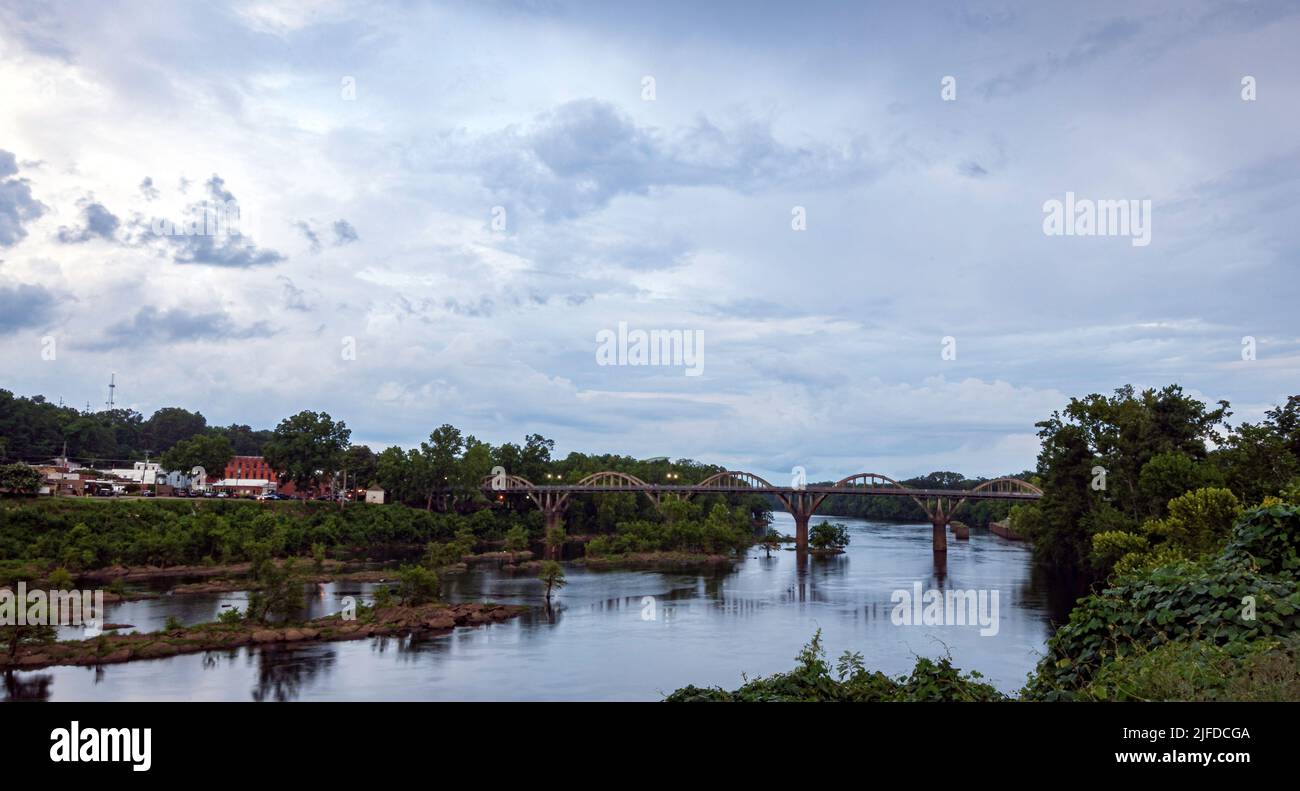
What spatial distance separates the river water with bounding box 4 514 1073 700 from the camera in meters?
26.0

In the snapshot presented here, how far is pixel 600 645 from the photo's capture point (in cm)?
3369

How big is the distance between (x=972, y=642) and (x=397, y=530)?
2173 inches

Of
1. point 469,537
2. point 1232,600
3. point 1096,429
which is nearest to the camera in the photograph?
point 1232,600

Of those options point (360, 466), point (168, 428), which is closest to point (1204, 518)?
point (360, 466)

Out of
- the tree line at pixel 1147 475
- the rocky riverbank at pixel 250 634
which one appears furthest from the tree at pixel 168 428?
the tree line at pixel 1147 475

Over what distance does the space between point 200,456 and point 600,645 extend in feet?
213

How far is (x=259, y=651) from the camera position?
102 ft

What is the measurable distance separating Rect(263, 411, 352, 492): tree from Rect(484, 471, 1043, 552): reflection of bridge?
719 inches

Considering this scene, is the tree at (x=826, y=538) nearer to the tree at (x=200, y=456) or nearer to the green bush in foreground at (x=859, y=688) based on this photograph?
the tree at (x=200, y=456)

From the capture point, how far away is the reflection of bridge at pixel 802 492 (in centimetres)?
7738

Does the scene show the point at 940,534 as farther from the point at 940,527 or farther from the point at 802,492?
the point at 802,492

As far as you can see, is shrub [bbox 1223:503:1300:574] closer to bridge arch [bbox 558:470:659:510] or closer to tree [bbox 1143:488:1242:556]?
tree [bbox 1143:488:1242:556]
